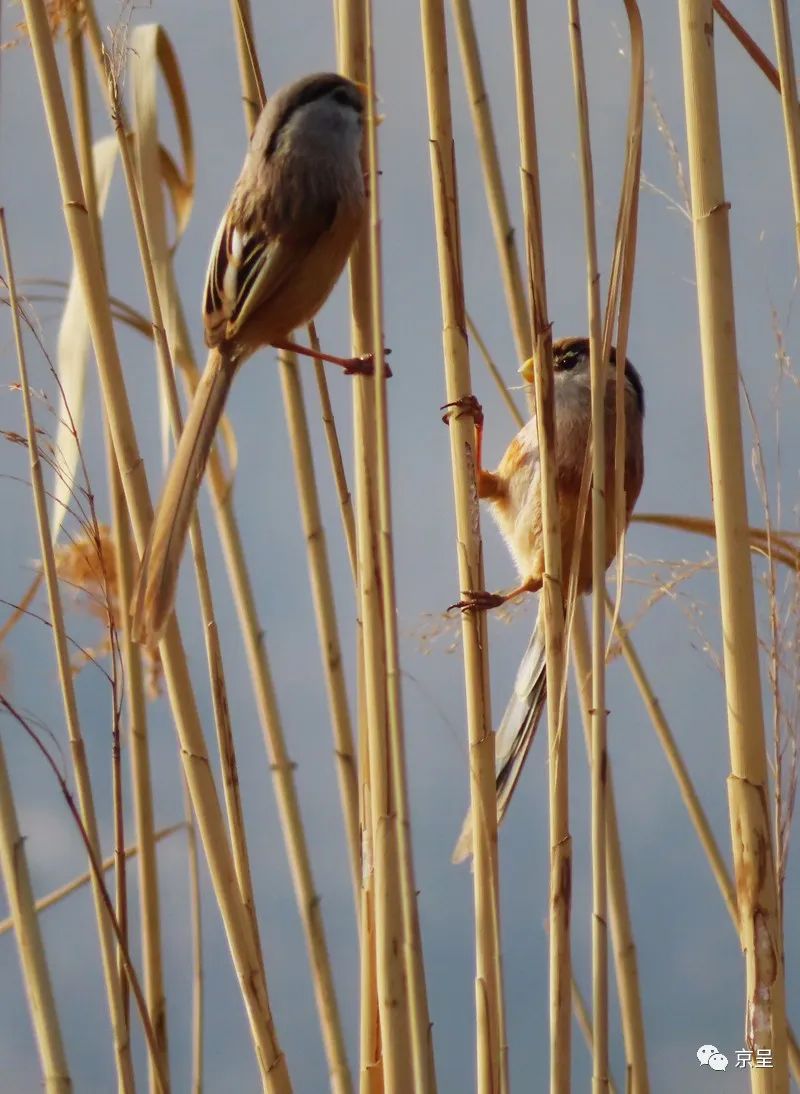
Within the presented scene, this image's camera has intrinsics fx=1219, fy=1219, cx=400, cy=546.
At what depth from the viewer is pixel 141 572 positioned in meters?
1.27

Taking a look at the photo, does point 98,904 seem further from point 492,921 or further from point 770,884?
point 770,884

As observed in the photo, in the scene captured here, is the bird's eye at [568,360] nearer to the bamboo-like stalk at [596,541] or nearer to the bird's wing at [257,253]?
the bird's wing at [257,253]

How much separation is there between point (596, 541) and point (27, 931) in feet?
2.88

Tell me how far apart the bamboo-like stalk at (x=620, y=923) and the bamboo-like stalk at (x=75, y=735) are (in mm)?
642

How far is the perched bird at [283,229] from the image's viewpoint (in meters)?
1.65

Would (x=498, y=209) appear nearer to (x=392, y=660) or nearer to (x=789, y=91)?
(x=789, y=91)

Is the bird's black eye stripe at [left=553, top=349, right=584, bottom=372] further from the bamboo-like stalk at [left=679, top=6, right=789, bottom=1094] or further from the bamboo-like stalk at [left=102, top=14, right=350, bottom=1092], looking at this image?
the bamboo-like stalk at [left=679, top=6, right=789, bottom=1094]

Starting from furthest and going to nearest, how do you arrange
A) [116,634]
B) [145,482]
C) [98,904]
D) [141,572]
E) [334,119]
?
[334,119], [116,634], [98,904], [145,482], [141,572]

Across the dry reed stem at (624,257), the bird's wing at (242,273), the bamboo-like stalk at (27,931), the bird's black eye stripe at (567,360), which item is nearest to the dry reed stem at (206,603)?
the bird's wing at (242,273)

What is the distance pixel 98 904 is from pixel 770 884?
86 cm

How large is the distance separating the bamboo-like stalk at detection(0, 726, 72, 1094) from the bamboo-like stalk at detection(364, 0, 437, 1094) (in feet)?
1.62

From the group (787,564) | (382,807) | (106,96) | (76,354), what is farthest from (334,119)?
(382,807)

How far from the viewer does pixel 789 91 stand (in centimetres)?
141

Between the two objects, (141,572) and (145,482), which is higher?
(145,482)
